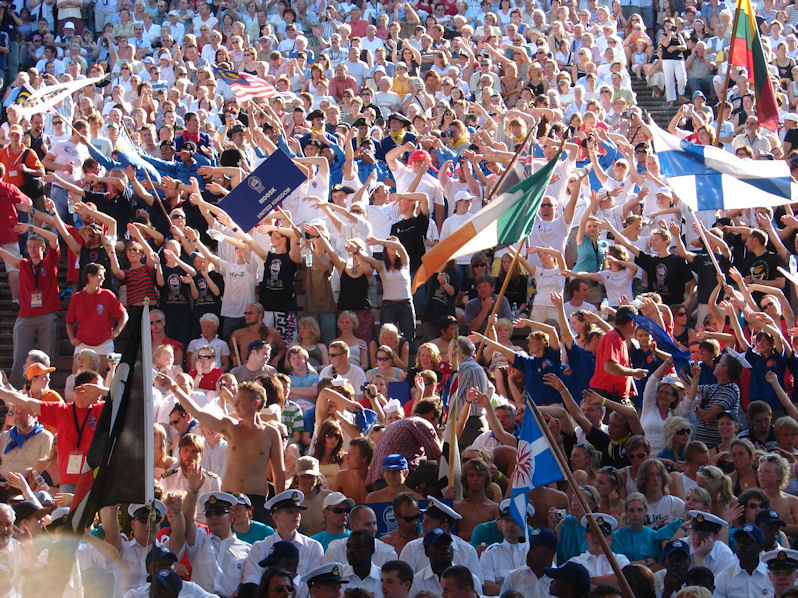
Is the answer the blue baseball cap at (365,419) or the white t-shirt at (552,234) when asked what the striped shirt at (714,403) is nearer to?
the blue baseball cap at (365,419)

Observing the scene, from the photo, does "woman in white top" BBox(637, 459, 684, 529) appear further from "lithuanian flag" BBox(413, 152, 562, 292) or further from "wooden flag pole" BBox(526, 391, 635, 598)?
"lithuanian flag" BBox(413, 152, 562, 292)

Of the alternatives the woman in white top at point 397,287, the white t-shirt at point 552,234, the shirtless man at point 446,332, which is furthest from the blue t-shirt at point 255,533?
the white t-shirt at point 552,234

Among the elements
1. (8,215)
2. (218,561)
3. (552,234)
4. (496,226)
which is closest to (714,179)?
(496,226)

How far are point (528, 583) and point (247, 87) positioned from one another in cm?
1074

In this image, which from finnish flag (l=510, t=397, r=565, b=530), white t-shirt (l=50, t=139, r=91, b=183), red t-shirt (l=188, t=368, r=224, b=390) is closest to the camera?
finnish flag (l=510, t=397, r=565, b=530)

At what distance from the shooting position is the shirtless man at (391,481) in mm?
10023

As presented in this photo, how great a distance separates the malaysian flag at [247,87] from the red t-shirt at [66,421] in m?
7.54

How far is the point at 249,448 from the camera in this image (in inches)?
403

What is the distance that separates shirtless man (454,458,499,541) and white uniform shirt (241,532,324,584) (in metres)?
1.19

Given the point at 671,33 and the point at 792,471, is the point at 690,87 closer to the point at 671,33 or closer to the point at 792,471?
the point at 671,33

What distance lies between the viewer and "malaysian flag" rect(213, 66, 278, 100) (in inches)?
710

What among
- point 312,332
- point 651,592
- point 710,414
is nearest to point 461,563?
point 651,592

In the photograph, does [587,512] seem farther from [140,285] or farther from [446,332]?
Answer: [140,285]

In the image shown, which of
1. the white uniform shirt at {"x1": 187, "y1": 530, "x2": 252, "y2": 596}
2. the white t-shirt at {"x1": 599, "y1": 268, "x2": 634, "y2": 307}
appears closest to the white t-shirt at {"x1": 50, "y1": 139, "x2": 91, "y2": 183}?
the white t-shirt at {"x1": 599, "y1": 268, "x2": 634, "y2": 307}
